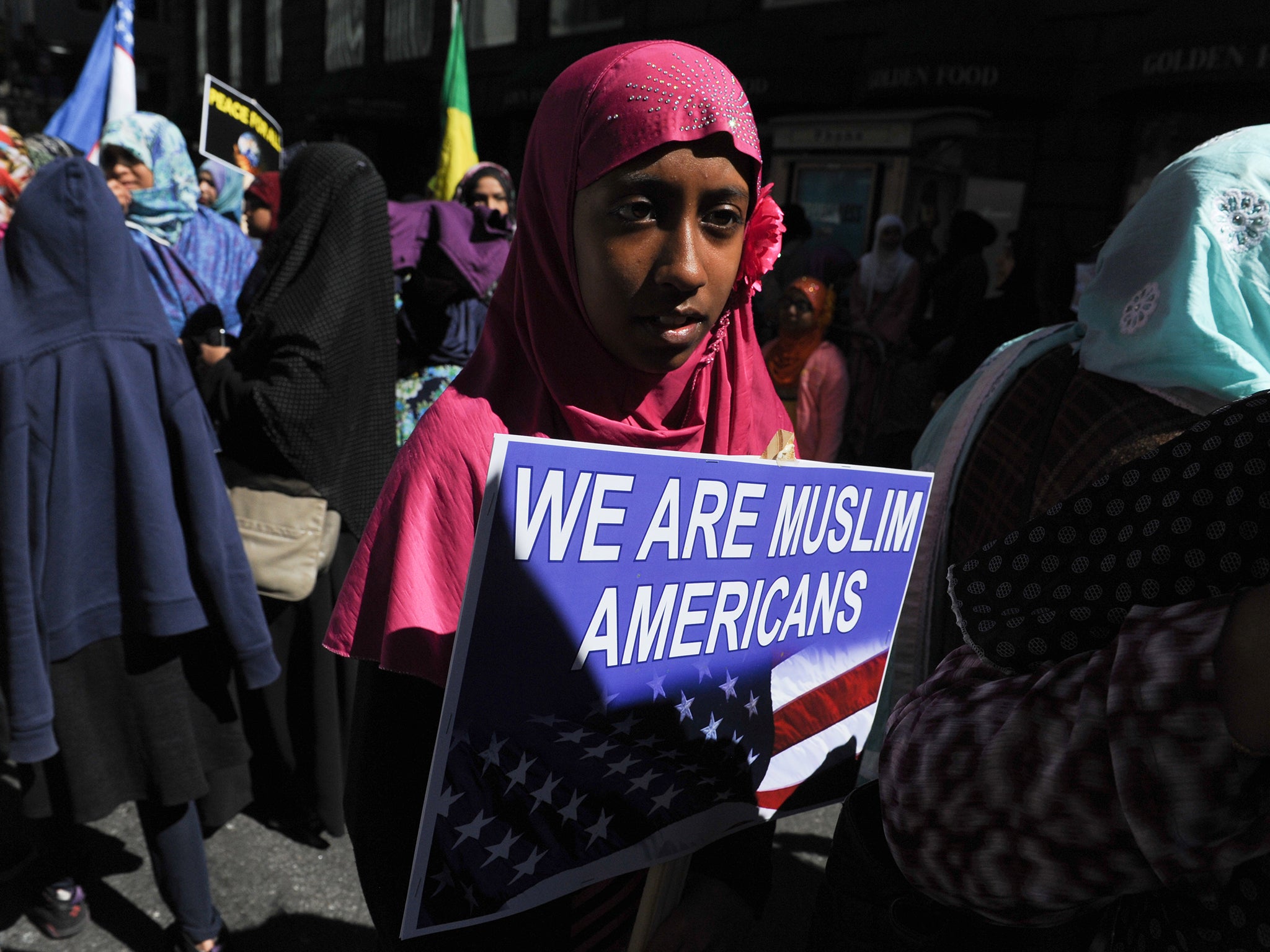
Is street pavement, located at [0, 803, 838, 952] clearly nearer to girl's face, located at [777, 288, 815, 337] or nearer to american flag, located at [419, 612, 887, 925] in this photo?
american flag, located at [419, 612, 887, 925]

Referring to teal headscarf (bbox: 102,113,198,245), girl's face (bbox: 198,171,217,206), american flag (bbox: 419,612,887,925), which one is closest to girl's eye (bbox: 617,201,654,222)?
american flag (bbox: 419,612,887,925)

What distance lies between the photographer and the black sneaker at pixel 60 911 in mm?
2291

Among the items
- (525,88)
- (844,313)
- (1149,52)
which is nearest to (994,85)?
(1149,52)

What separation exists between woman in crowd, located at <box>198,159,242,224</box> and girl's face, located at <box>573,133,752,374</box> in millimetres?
5189

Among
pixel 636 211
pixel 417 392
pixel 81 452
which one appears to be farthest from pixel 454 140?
pixel 636 211

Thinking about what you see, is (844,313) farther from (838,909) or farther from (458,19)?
(838,909)

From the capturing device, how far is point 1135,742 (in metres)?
0.60

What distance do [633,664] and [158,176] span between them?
3.28m

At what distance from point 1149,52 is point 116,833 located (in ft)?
26.4

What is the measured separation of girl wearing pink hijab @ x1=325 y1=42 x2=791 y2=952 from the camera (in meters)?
1.01

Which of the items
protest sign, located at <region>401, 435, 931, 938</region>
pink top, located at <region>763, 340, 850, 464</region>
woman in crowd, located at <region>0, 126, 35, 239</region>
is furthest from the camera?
pink top, located at <region>763, 340, 850, 464</region>

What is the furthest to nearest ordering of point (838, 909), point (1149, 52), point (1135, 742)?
point (1149, 52) < point (838, 909) < point (1135, 742)

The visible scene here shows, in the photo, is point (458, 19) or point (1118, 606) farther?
point (458, 19)

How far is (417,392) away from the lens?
3385 millimetres
